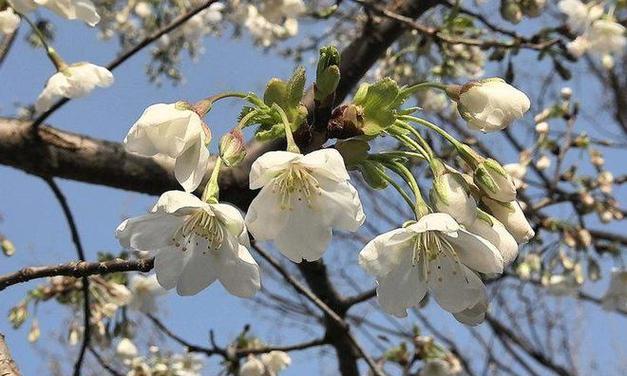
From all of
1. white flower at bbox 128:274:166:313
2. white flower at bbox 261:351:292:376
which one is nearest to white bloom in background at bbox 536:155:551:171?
white flower at bbox 261:351:292:376

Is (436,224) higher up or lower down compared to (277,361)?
higher up

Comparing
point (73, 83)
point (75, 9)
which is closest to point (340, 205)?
point (75, 9)

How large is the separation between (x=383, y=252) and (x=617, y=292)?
2.52 metres

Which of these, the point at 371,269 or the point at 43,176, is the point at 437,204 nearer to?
the point at 371,269

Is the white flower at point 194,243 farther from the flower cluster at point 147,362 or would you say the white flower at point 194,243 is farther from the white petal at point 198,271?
the flower cluster at point 147,362

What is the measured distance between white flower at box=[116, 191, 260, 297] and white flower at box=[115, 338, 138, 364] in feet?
6.98

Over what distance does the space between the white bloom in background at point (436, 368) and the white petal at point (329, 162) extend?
2000mm

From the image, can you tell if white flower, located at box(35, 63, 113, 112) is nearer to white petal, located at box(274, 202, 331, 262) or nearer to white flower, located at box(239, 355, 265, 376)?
white petal, located at box(274, 202, 331, 262)

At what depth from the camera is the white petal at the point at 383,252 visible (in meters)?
1.02

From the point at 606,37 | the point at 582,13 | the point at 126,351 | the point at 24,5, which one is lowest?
the point at 126,351

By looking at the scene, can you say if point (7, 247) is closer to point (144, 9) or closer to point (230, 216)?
point (230, 216)

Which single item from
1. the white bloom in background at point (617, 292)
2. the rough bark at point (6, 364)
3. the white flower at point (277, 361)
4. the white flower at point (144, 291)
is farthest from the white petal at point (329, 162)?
the white bloom in background at point (617, 292)

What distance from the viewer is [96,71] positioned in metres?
1.94

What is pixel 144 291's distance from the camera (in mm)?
3088
